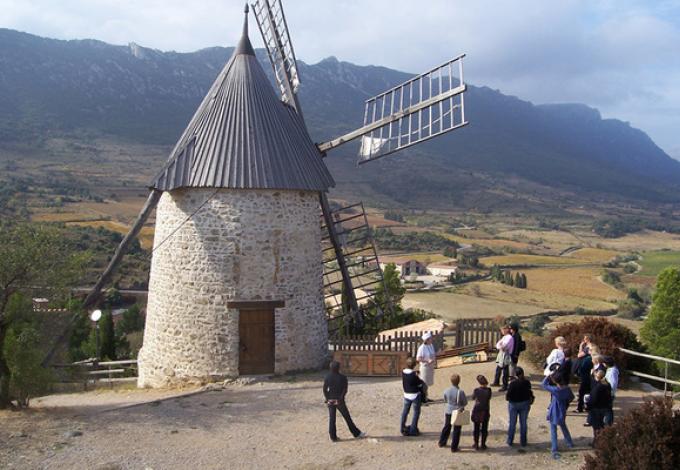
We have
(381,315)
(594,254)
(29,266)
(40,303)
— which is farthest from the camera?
(594,254)

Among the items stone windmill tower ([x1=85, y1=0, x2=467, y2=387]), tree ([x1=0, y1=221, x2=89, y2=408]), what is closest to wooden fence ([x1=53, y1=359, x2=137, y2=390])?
stone windmill tower ([x1=85, y1=0, x2=467, y2=387])

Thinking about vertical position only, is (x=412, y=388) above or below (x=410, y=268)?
above

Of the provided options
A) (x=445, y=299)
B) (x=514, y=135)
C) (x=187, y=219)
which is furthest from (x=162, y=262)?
(x=514, y=135)

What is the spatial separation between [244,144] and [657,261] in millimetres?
60429

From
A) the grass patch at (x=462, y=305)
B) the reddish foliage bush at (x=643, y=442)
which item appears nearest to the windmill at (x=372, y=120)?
the reddish foliage bush at (x=643, y=442)

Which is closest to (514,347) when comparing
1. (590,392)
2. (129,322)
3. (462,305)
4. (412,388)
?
(590,392)

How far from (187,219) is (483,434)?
24.4ft

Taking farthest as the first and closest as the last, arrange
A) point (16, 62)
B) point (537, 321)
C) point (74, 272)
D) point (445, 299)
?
point (16, 62), point (445, 299), point (537, 321), point (74, 272)

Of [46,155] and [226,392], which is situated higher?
[46,155]

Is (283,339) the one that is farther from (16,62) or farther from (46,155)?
(16,62)

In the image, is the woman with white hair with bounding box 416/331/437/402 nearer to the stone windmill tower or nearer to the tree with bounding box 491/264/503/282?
the stone windmill tower

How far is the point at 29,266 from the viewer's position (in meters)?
10.9

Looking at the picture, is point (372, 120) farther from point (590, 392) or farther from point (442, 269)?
point (442, 269)

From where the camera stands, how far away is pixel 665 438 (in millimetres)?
6363
